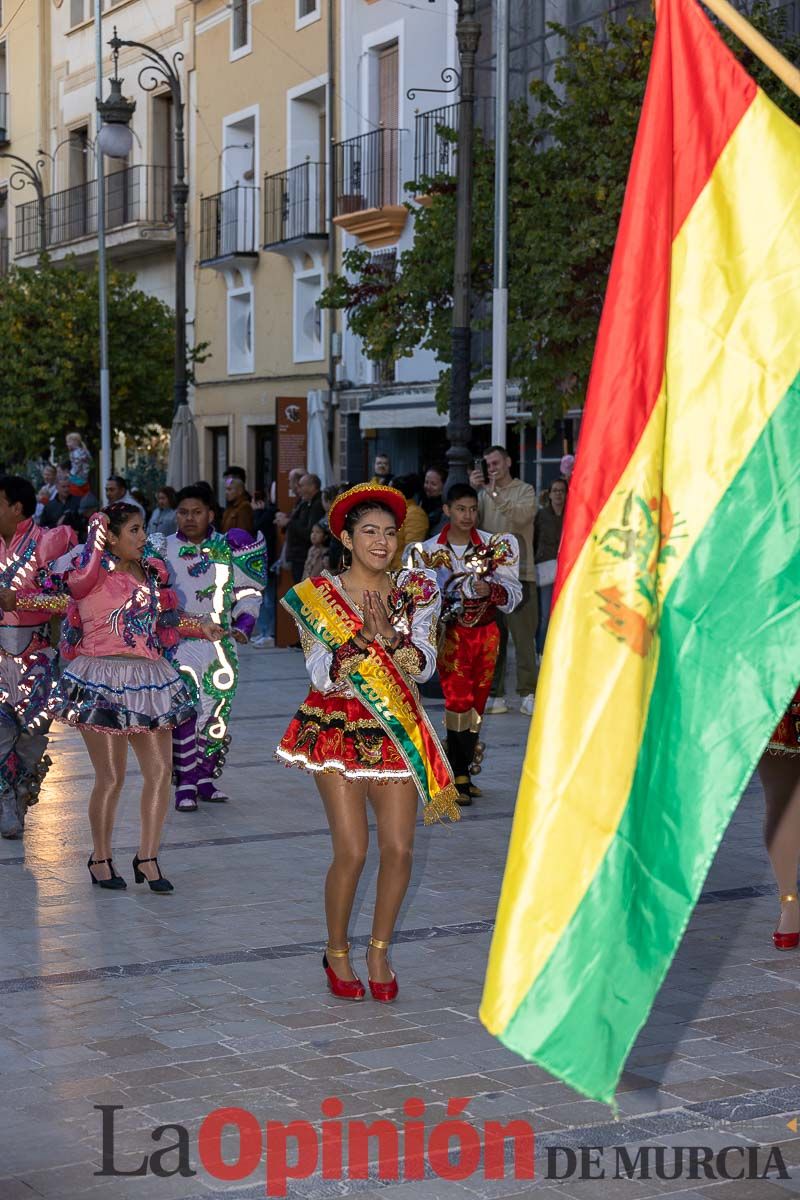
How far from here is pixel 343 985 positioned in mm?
6539

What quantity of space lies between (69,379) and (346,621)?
27227 millimetres

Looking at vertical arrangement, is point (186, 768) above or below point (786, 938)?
above

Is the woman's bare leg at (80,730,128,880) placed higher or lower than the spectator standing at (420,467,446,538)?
lower

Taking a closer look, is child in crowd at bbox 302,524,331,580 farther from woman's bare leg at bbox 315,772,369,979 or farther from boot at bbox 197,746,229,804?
woman's bare leg at bbox 315,772,369,979

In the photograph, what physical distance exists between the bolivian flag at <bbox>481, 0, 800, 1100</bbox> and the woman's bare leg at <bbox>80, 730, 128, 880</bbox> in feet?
15.7

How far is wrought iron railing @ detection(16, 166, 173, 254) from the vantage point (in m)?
35.6

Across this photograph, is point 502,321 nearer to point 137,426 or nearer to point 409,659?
point 409,659

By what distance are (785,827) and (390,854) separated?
5.66ft

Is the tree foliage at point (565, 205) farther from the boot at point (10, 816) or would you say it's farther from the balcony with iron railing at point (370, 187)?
the boot at point (10, 816)

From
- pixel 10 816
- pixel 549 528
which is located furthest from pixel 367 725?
pixel 549 528

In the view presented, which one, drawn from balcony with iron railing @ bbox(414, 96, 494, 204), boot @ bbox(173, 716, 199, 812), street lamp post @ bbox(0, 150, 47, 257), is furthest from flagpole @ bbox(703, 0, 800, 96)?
street lamp post @ bbox(0, 150, 47, 257)

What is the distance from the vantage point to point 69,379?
32875mm

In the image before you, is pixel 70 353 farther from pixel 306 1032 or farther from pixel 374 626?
pixel 306 1032

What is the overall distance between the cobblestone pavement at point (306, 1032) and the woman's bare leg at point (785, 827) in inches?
7.4
